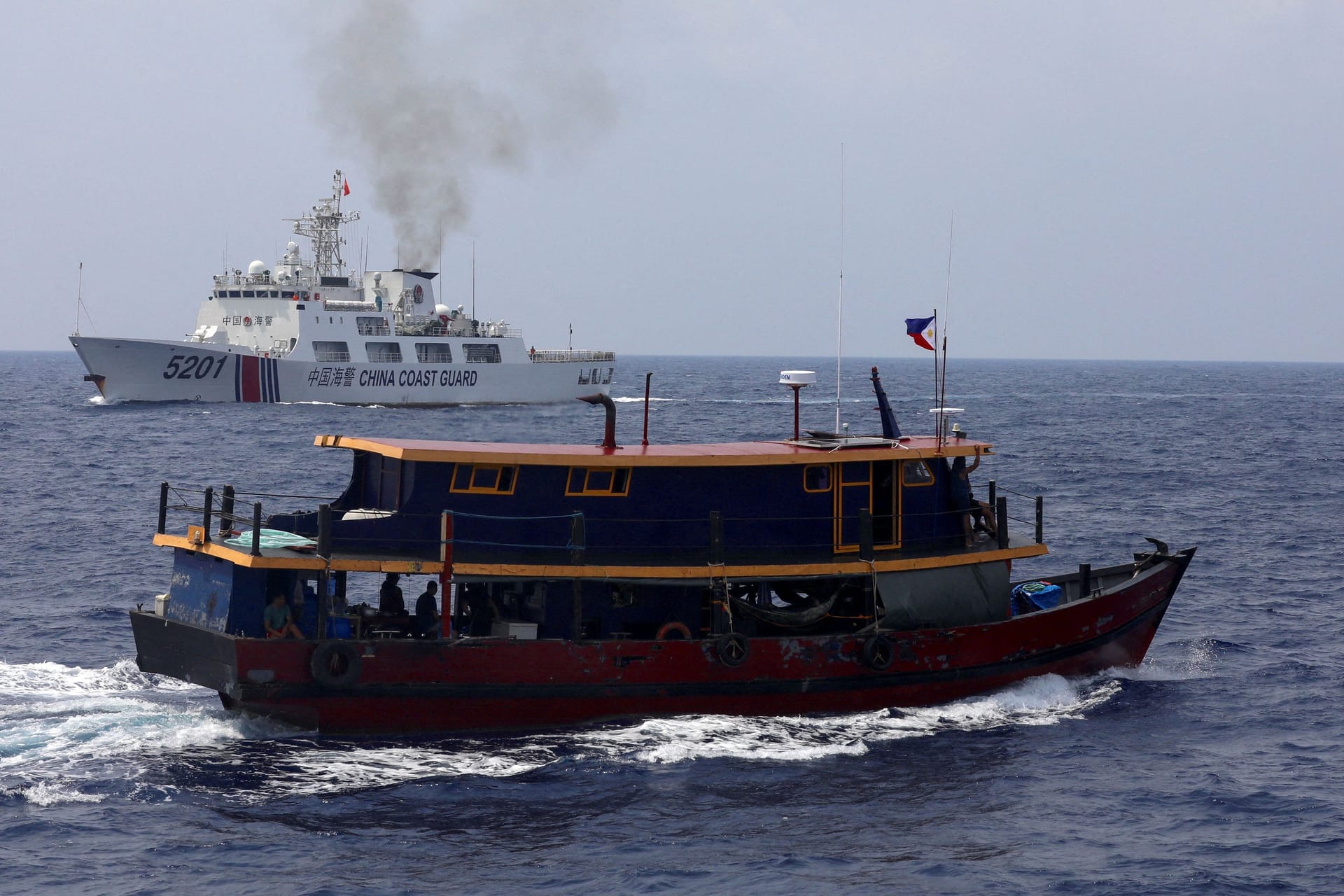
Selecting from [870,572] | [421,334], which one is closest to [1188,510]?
[870,572]

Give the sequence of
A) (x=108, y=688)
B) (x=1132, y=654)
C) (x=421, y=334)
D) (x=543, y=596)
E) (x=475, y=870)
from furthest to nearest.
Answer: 1. (x=421, y=334)
2. (x=1132, y=654)
3. (x=108, y=688)
4. (x=543, y=596)
5. (x=475, y=870)

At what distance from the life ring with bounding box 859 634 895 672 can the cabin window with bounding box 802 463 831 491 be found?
2.03 metres

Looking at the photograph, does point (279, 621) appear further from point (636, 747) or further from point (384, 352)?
point (384, 352)

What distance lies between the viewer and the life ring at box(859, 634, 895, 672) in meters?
17.1

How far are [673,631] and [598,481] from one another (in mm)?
2122

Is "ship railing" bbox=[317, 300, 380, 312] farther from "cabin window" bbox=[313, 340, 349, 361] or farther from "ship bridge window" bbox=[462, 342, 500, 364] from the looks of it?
"ship bridge window" bbox=[462, 342, 500, 364]

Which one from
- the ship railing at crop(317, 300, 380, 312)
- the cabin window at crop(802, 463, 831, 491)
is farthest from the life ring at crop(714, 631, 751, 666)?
the ship railing at crop(317, 300, 380, 312)

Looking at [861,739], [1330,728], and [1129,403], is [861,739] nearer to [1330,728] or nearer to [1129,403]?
[1330,728]

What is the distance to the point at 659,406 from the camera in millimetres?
86438

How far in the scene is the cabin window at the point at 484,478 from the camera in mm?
16703

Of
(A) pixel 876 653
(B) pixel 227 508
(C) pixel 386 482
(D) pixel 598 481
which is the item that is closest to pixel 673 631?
(D) pixel 598 481

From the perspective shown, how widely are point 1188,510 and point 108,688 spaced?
2858 cm

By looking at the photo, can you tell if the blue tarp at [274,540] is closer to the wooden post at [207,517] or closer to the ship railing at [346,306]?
the wooden post at [207,517]

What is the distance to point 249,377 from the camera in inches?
2729
